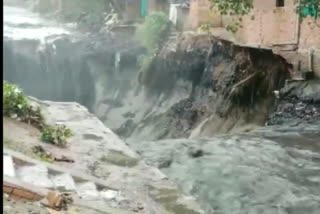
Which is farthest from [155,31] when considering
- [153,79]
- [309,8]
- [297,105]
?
[297,105]

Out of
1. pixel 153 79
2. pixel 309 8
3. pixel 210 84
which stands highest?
pixel 309 8

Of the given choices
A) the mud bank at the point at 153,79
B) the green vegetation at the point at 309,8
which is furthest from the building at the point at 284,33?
the mud bank at the point at 153,79

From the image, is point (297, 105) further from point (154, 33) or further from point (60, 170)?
point (154, 33)

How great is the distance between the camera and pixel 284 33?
57.9ft

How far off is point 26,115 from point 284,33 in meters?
10.6

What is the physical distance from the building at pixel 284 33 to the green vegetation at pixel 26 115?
8756 millimetres

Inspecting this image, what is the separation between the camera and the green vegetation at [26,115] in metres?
9.10

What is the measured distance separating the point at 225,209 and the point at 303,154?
3.67 m

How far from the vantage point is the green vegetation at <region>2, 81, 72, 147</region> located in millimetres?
9102

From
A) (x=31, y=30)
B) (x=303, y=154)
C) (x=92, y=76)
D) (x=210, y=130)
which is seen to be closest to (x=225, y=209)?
(x=303, y=154)

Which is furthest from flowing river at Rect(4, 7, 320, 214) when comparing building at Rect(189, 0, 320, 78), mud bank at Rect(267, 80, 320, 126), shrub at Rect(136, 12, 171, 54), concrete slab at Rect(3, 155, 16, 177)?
shrub at Rect(136, 12, 171, 54)

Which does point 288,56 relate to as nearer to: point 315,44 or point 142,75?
point 315,44

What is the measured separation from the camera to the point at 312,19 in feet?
53.9

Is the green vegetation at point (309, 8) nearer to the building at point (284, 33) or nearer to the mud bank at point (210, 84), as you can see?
the building at point (284, 33)
